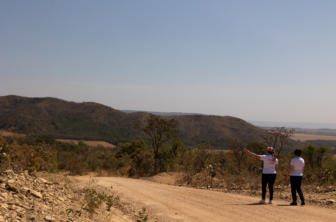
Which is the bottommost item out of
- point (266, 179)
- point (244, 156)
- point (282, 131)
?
point (244, 156)

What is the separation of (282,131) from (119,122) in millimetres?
65976

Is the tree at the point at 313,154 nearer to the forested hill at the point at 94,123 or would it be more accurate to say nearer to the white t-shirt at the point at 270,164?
the white t-shirt at the point at 270,164

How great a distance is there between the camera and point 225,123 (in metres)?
82.4

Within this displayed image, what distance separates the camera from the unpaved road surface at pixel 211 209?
234 inches

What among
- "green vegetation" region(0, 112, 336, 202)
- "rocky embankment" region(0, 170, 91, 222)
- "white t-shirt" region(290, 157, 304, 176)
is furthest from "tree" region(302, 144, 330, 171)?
"rocky embankment" region(0, 170, 91, 222)

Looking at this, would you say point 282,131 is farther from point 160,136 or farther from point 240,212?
point 240,212

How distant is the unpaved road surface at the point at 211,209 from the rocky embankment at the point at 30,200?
7.00 ft

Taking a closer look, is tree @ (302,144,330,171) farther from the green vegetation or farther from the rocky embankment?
the rocky embankment

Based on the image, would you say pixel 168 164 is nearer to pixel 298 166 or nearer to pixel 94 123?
pixel 298 166

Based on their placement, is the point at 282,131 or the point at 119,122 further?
the point at 119,122

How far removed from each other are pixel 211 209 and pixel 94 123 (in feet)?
234

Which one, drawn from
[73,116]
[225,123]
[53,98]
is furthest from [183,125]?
[53,98]

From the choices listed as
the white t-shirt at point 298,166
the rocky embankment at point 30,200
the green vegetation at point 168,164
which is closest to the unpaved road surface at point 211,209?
the white t-shirt at point 298,166

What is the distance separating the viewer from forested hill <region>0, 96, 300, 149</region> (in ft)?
208
